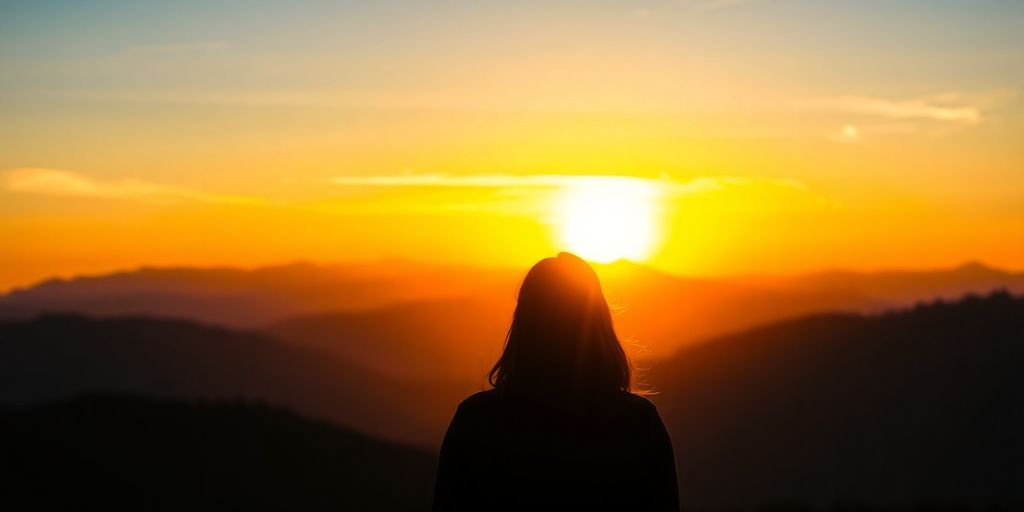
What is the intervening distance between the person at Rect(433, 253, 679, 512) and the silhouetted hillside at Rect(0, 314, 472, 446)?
57084mm

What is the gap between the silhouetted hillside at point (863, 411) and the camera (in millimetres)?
34000

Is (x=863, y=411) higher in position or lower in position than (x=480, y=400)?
higher

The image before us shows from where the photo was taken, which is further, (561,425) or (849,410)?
(849,410)

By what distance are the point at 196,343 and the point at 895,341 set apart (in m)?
52.2

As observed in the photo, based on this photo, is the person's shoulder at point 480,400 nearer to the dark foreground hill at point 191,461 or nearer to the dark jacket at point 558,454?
the dark jacket at point 558,454

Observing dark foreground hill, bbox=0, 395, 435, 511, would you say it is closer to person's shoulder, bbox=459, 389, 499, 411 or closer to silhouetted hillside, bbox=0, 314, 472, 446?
person's shoulder, bbox=459, 389, 499, 411

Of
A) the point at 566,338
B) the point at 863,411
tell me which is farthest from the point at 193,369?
the point at 566,338

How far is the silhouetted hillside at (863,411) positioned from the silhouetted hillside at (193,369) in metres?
20.9

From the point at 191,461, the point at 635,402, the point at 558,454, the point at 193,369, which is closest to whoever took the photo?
the point at 558,454

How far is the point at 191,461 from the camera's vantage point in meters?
20.4

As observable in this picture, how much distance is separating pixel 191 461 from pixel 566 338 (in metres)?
17.8

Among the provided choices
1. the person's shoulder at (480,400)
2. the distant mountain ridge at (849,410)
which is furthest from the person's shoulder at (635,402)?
→ the distant mountain ridge at (849,410)

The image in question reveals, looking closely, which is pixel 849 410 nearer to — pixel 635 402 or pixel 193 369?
pixel 635 402

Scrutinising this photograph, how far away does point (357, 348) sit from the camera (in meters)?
97.6
